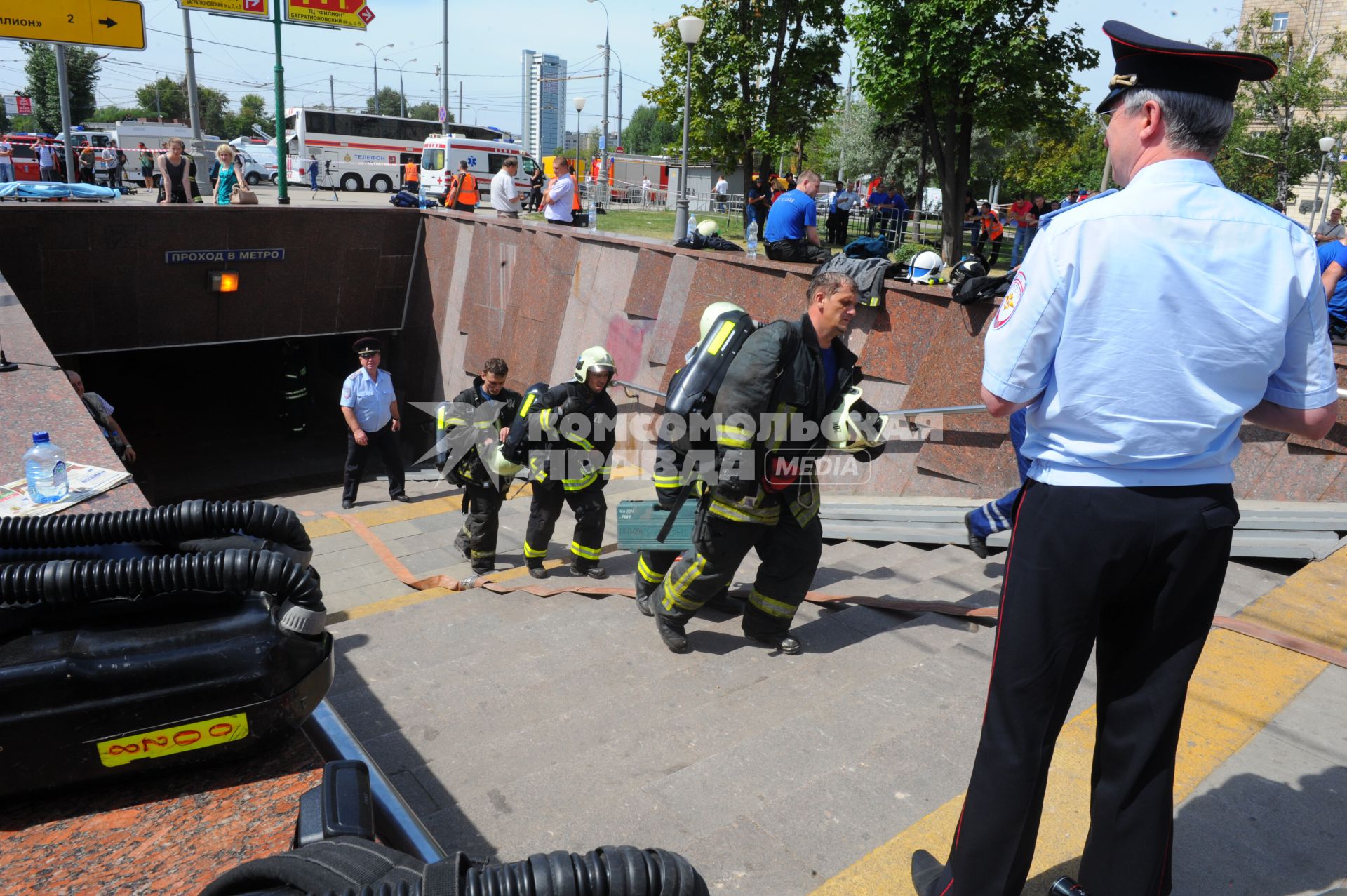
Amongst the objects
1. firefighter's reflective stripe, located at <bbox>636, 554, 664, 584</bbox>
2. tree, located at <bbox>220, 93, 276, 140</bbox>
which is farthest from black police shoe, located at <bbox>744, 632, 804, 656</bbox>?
tree, located at <bbox>220, 93, 276, 140</bbox>

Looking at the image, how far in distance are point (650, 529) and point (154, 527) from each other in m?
3.51

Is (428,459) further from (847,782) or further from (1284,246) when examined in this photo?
(1284,246)

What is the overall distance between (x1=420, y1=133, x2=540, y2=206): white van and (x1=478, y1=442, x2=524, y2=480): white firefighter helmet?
30.0 metres


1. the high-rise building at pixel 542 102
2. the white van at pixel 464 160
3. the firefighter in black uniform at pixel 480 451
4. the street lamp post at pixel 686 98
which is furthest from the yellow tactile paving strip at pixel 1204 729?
the high-rise building at pixel 542 102

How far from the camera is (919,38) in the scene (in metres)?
18.0

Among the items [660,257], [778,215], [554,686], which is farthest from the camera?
[660,257]

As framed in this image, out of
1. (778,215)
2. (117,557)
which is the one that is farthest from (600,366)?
(117,557)

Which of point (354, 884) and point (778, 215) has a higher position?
point (778, 215)

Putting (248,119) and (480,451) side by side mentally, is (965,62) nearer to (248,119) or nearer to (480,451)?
(480,451)

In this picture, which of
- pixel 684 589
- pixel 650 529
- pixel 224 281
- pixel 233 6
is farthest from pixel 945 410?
pixel 233 6

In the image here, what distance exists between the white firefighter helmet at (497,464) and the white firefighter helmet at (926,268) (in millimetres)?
3594

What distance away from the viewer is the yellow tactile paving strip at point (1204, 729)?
244 cm

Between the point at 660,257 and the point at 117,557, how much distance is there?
336 inches

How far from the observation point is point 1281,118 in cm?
3503
